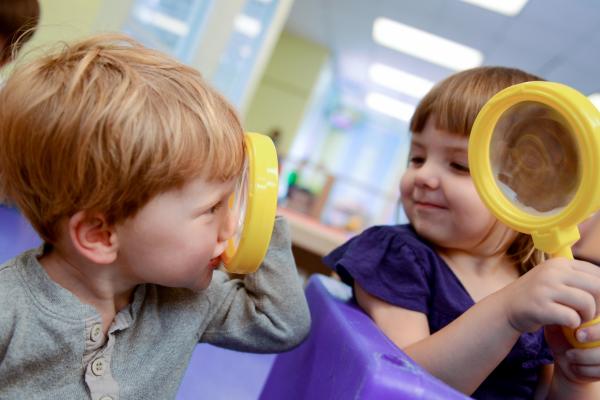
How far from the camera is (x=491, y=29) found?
4.42 metres

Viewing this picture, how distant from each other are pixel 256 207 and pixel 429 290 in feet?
1.06

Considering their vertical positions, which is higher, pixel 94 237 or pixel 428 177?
pixel 428 177

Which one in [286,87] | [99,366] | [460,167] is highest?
[460,167]

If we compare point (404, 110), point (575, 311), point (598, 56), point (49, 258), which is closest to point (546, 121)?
point (575, 311)

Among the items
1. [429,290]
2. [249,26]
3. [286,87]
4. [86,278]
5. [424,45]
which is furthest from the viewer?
[286,87]

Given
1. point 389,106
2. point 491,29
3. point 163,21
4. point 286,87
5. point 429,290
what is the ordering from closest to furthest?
1. point 429,290
2. point 163,21
3. point 491,29
4. point 286,87
5. point 389,106

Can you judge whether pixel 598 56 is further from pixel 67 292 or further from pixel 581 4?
pixel 67 292

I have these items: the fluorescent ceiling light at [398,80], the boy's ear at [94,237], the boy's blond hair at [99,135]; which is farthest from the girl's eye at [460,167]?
the fluorescent ceiling light at [398,80]

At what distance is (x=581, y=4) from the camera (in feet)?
11.5

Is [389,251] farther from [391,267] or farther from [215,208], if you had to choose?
[215,208]

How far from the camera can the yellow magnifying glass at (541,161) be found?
1.77ft

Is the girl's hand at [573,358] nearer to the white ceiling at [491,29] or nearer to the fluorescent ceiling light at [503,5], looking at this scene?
the white ceiling at [491,29]

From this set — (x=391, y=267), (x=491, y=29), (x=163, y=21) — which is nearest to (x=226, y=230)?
(x=391, y=267)

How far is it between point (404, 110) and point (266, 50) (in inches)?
187
